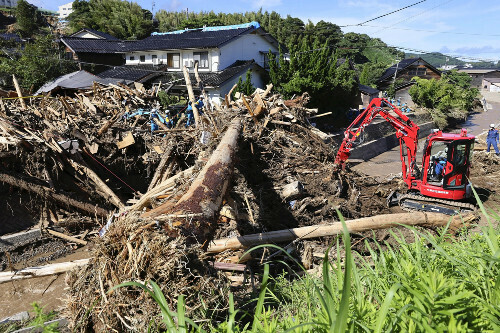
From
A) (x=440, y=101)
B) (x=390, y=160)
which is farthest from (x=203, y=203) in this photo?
(x=440, y=101)

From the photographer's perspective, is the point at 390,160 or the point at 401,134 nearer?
the point at 401,134

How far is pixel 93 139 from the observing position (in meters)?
9.68

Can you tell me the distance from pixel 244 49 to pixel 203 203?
1007 inches

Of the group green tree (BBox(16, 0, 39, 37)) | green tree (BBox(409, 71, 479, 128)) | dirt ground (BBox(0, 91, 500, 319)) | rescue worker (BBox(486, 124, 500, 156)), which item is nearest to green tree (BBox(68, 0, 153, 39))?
green tree (BBox(16, 0, 39, 37))

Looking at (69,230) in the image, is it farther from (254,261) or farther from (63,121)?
(254,261)

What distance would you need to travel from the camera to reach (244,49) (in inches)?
1085

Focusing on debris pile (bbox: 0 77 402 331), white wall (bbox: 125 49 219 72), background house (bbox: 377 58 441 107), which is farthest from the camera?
background house (bbox: 377 58 441 107)

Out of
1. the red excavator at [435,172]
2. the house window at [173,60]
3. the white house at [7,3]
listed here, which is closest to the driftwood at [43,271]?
the red excavator at [435,172]

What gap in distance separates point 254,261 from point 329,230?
1656 mm

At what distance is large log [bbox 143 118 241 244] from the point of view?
3469 millimetres

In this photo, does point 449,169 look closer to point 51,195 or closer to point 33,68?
point 51,195

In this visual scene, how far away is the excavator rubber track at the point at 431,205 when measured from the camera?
9.16 meters

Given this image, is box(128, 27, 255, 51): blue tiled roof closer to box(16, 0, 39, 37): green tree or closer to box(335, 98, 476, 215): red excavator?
box(335, 98, 476, 215): red excavator

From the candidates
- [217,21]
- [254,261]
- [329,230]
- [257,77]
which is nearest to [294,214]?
[329,230]
